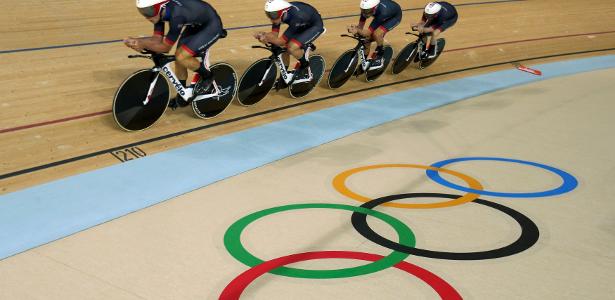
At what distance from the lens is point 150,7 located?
517 centimetres

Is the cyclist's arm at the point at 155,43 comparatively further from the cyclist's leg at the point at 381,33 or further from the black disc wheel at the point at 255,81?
the cyclist's leg at the point at 381,33

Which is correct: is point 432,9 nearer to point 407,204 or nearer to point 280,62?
point 280,62

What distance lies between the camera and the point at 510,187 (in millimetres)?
4730

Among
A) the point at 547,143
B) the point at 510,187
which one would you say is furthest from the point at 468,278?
the point at 547,143

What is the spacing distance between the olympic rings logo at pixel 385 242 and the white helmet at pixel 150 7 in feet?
6.42

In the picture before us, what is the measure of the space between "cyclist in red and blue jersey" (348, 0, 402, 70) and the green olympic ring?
155 inches

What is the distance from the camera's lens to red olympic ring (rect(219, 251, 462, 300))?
3107mm

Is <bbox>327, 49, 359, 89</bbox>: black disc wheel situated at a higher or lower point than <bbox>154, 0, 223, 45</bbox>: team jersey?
lower

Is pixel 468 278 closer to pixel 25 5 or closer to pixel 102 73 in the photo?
pixel 102 73

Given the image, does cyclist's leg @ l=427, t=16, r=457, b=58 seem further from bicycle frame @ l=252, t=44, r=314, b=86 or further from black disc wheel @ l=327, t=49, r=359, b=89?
bicycle frame @ l=252, t=44, r=314, b=86

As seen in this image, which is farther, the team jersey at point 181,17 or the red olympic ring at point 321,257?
the team jersey at point 181,17

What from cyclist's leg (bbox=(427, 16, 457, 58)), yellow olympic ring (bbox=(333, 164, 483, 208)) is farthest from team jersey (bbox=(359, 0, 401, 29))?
yellow olympic ring (bbox=(333, 164, 483, 208))

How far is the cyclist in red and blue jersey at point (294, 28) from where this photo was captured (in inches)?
252

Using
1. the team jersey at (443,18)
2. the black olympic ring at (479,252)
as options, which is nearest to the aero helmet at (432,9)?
the team jersey at (443,18)
